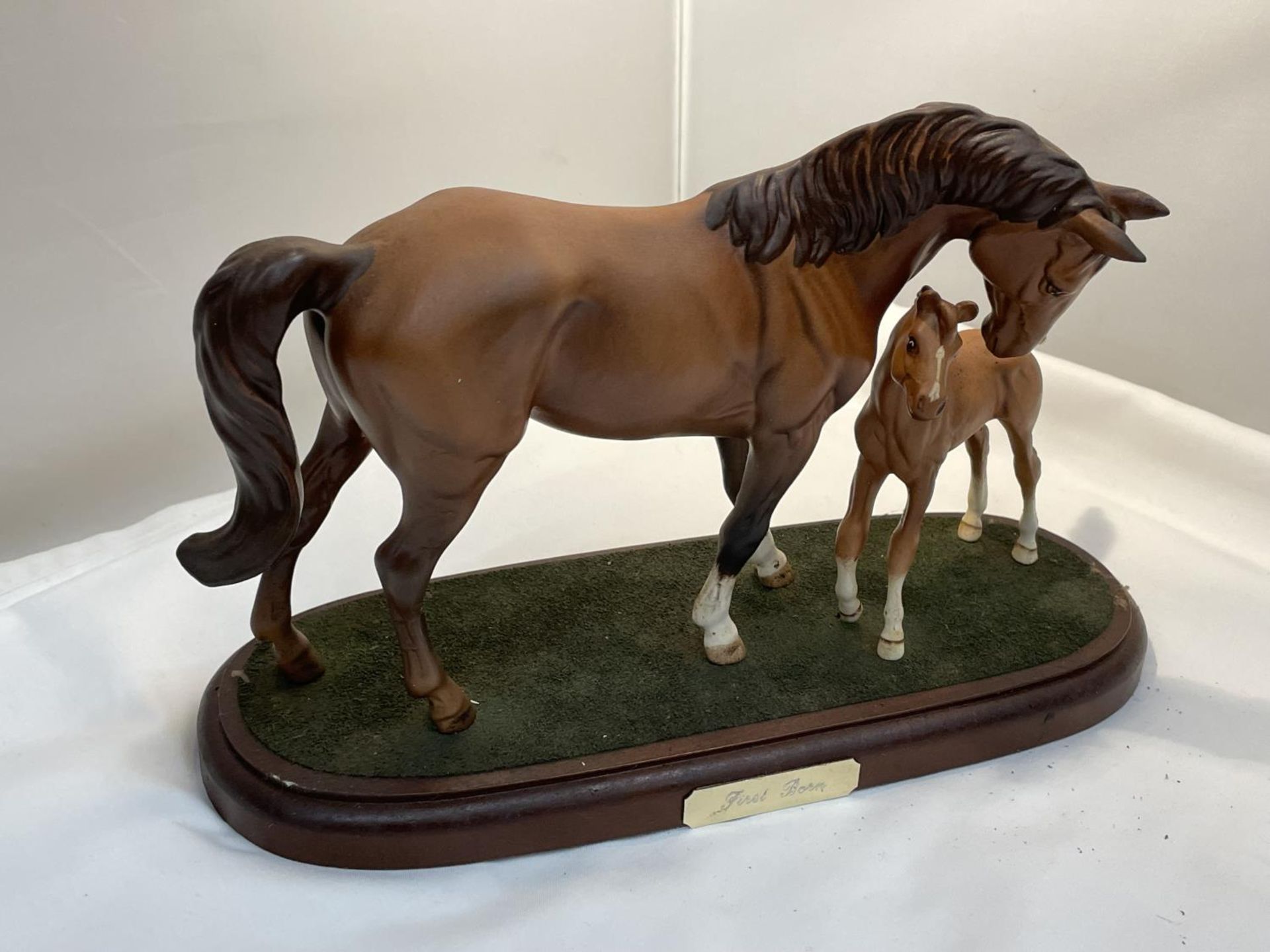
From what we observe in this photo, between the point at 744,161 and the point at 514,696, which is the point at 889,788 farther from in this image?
the point at 744,161

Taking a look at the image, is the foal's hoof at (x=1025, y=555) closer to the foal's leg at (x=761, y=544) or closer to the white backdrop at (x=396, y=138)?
the foal's leg at (x=761, y=544)

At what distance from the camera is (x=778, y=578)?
1.48m

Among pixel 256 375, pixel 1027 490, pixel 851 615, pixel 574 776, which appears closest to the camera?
pixel 256 375

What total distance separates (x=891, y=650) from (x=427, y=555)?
0.60m

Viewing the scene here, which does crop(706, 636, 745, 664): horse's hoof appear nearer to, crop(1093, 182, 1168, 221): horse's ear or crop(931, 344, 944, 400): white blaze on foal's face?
crop(931, 344, 944, 400): white blaze on foal's face

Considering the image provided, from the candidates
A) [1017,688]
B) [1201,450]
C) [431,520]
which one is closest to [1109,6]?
[1201,450]

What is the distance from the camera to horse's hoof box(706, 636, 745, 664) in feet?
4.30

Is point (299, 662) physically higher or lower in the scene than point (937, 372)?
lower

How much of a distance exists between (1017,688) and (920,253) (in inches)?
21.5

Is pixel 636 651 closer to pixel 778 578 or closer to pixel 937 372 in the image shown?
pixel 778 578

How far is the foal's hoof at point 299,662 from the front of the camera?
4.14 ft

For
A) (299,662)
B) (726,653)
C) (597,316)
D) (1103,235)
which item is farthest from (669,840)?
(1103,235)

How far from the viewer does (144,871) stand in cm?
113

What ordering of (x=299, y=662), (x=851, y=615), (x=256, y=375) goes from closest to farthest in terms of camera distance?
(x=256, y=375), (x=299, y=662), (x=851, y=615)
